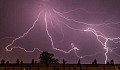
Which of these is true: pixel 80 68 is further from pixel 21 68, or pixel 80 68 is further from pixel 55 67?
pixel 21 68

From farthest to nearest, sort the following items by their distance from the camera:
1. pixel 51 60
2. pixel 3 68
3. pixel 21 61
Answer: pixel 51 60
pixel 21 61
pixel 3 68

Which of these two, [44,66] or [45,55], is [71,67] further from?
[45,55]

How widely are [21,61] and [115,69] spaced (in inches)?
705

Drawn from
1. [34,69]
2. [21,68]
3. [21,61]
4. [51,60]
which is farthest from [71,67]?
[51,60]

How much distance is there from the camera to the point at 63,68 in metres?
26.3

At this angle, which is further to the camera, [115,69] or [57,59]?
[57,59]

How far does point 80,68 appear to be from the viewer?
26.6 m

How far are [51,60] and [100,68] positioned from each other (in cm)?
1913

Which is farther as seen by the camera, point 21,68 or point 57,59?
point 57,59

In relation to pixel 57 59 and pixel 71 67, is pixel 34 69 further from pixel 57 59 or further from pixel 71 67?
pixel 57 59

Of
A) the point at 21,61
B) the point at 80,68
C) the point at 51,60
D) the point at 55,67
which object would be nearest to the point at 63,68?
the point at 55,67

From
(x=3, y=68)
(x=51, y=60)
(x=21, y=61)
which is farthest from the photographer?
(x=51, y=60)

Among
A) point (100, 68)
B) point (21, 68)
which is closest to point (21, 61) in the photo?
point (21, 68)

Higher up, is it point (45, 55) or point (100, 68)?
point (45, 55)
